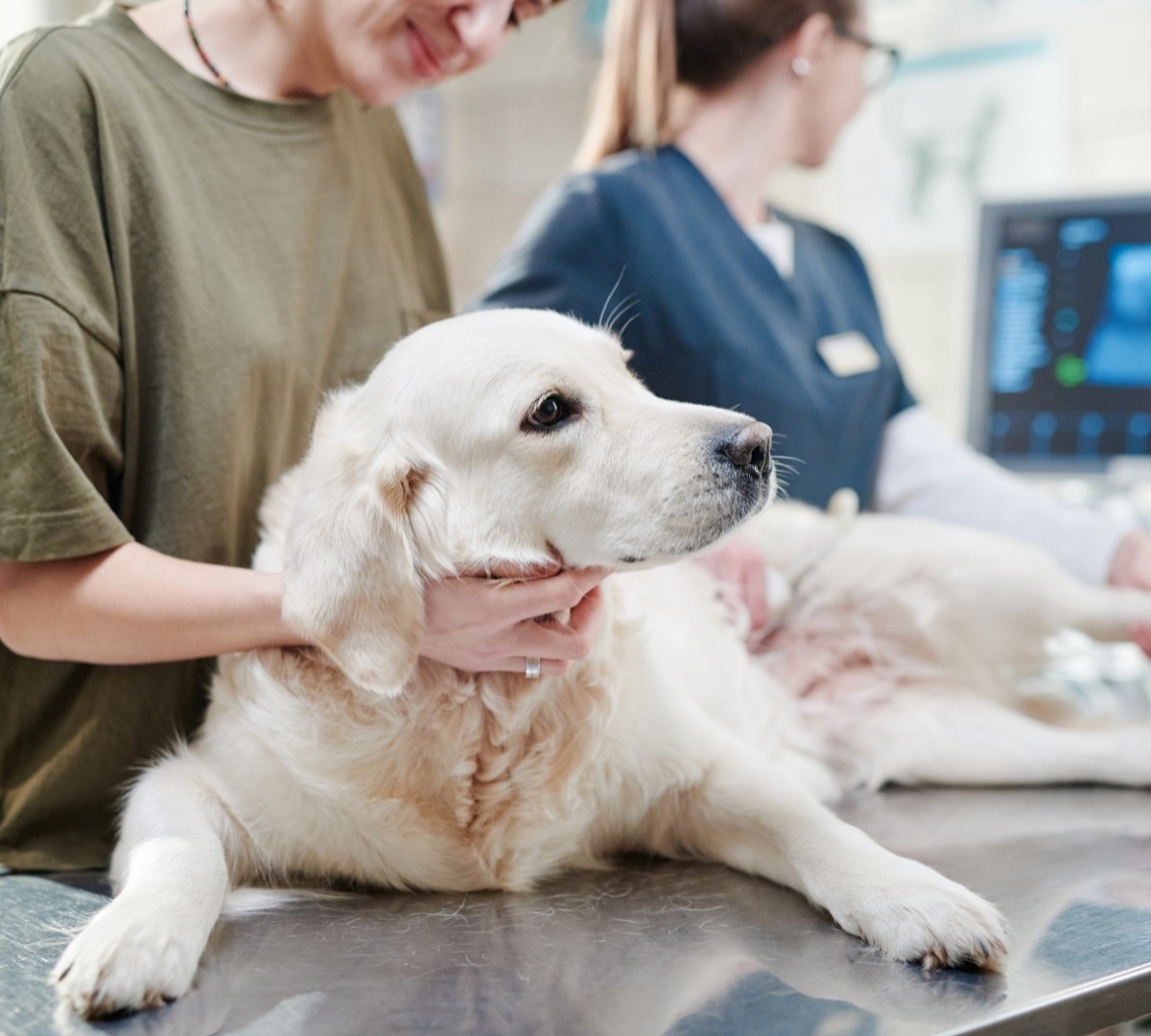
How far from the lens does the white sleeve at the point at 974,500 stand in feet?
5.24

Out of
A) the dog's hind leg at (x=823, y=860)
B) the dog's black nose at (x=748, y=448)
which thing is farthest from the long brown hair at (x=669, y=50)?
the dog's hind leg at (x=823, y=860)

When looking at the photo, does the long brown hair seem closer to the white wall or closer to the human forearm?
the human forearm

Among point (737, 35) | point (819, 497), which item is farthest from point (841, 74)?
point (819, 497)

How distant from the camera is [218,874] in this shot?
86 centimetres

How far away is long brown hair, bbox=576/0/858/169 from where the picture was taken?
1.61 meters

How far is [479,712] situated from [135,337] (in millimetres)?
467

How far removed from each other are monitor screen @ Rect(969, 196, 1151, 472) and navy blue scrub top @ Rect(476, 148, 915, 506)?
654 mm

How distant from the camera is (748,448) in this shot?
88 centimetres

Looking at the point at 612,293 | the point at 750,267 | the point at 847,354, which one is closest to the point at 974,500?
the point at 847,354

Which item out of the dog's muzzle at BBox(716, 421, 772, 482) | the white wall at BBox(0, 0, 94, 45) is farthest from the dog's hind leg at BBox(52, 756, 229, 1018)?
the white wall at BBox(0, 0, 94, 45)

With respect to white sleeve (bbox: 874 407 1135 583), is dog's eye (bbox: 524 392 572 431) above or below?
above

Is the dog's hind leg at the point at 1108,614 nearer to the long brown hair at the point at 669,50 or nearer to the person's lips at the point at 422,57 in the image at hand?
the long brown hair at the point at 669,50

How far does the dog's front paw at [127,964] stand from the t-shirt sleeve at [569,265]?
0.91 meters

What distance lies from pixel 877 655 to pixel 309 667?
75 centimetres
